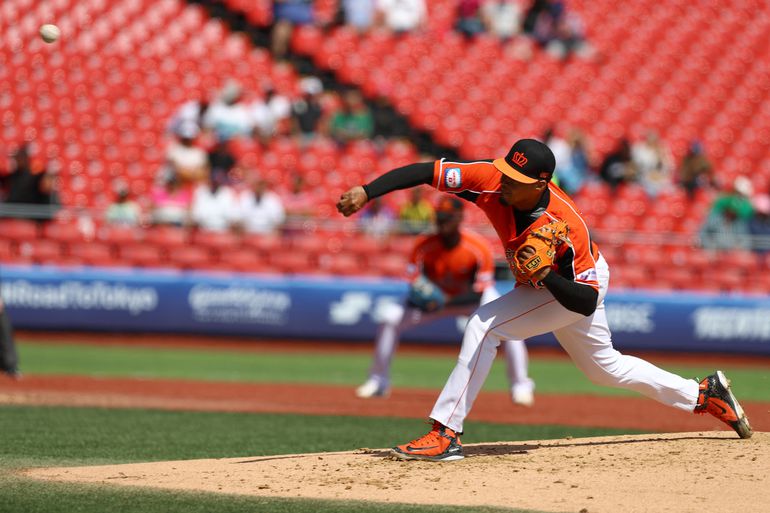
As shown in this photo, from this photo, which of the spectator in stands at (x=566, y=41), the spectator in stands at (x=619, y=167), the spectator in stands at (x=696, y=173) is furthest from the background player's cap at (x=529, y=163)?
the spectator in stands at (x=566, y=41)

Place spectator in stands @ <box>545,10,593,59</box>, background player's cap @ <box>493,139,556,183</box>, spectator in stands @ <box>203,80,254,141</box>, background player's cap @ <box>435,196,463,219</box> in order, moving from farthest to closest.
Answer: spectator in stands @ <box>545,10,593,59</box> < spectator in stands @ <box>203,80,254,141</box> < background player's cap @ <box>435,196,463,219</box> < background player's cap @ <box>493,139,556,183</box>

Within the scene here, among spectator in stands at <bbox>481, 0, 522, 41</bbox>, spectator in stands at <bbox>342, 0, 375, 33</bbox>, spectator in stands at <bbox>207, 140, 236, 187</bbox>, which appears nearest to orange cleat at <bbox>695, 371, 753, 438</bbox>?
spectator in stands at <bbox>207, 140, 236, 187</bbox>

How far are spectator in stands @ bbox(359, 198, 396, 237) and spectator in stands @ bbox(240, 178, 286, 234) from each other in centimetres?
116

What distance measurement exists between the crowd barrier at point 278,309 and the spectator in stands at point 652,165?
305 cm

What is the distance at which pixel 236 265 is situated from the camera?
16.0m

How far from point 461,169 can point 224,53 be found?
14.3 metres

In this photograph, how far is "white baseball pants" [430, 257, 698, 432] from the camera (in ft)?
20.3

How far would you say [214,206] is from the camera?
15820 mm

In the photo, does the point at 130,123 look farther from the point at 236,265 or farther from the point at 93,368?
the point at 93,368

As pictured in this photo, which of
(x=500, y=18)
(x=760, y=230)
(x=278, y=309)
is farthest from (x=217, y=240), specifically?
(x=500, y=18)

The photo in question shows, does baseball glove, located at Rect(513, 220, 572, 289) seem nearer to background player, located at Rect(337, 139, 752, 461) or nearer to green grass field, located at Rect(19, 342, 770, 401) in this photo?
background player, located at Rect(337, 139, 752, 461)

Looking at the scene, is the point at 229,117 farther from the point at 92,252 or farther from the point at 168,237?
the point at 92,252

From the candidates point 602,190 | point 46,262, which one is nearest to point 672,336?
point 602,190

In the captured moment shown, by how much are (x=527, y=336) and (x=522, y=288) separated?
0.86ft
